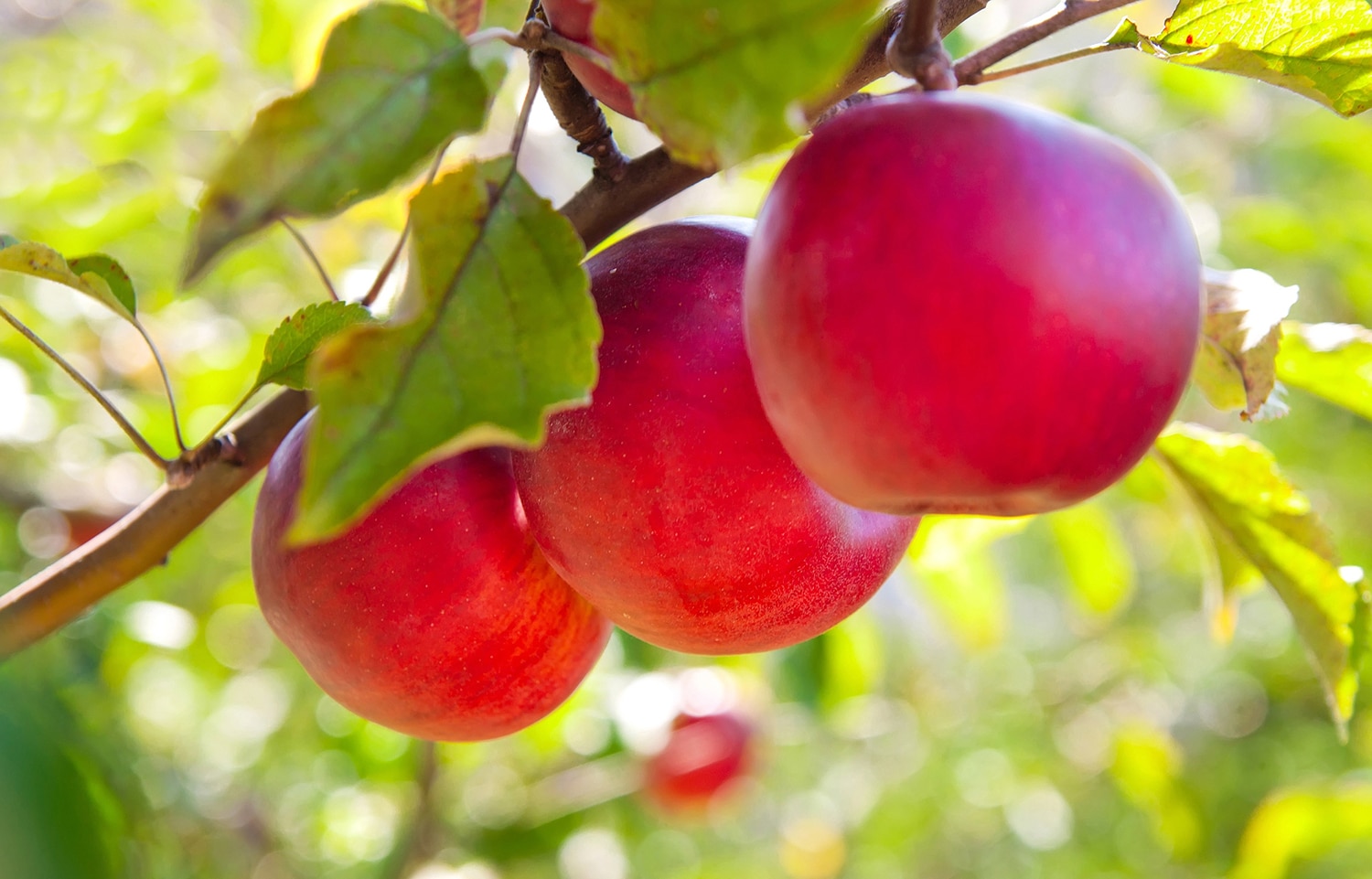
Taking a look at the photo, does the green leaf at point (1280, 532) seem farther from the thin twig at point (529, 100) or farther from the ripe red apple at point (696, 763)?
the ripe red apple at point (696, 763)

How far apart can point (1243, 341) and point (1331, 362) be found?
215 mm

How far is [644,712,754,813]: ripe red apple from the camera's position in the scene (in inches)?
60.9

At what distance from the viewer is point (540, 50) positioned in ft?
1.27

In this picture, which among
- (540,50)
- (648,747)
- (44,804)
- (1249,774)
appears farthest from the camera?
(1249,774)

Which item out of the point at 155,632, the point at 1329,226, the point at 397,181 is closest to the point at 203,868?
the point at 155,632

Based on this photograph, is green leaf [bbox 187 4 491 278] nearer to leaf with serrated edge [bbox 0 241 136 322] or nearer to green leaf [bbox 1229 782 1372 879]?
leaf with serrated edge [bbox 0 241 136 322]

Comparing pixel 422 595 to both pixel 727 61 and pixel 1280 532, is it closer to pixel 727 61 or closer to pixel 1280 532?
pixel 727 61

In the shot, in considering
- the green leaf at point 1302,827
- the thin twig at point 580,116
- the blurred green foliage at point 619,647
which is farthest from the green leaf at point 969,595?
the thin twig at point 580,116

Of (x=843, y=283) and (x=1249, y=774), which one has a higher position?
(x=843, y=283)

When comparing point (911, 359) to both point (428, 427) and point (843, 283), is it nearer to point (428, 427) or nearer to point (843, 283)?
point (843, 283)

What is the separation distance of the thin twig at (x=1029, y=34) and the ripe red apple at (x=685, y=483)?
0.35ft

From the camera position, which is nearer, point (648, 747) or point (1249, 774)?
point (648, 747)

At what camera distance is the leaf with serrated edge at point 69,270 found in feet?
1.41

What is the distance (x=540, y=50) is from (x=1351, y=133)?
1315 millimetres
